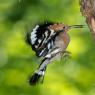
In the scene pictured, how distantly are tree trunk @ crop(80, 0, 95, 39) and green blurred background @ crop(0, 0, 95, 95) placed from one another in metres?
0.02

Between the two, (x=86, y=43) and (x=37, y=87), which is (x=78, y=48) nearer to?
(x=86, y=43)

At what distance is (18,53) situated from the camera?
1078mm

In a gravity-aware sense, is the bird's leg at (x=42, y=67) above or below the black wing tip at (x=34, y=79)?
above

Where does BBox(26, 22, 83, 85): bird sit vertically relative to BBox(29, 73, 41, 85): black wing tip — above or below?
above

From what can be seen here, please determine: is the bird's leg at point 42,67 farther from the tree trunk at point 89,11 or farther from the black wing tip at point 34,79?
the tree trunk at point 89,11

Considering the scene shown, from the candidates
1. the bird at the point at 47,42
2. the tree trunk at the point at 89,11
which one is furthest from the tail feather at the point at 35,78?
the tree trunk at the point at 89,11

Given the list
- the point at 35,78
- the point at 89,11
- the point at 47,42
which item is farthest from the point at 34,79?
the point at 89,11

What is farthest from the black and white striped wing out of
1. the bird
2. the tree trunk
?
the tree trunk

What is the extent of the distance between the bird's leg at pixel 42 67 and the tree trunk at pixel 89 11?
0.50 feet

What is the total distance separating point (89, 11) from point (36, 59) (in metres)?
0.26

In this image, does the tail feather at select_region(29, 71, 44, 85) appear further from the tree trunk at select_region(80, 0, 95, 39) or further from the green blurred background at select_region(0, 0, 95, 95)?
the tree trunk at select_region(80, 0, 95, 39)

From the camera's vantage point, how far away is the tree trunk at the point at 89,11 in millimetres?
1070

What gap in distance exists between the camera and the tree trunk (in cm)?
107

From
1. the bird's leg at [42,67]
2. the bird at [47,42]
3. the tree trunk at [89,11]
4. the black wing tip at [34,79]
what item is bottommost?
the black wing tip at [34,79]
